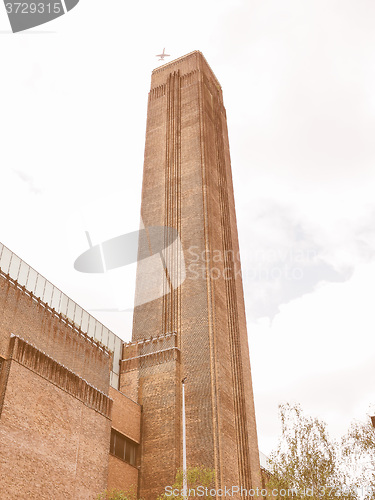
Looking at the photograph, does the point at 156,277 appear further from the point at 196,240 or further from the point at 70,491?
the point at 70,491

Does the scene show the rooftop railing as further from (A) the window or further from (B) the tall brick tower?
(A) the window

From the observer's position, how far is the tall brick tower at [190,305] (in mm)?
29344

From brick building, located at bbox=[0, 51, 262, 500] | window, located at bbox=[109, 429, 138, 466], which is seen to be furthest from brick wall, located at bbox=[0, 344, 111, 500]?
window, located at bbox=[109, 429, 138, 466]

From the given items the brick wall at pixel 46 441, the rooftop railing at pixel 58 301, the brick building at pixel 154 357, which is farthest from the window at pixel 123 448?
the rooftop railing at pixel 58 301

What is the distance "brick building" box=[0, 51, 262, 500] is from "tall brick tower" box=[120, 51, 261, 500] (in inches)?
3.6

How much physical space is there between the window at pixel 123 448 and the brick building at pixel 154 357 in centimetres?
8

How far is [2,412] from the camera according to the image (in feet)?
66.9

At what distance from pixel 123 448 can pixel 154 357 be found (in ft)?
20.2

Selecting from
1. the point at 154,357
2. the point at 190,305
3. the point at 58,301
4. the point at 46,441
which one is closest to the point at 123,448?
the point at 154,357

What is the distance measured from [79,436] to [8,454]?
458cm

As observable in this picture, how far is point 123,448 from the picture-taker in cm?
2836

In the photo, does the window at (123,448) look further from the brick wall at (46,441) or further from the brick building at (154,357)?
the brick wall at (46,441)

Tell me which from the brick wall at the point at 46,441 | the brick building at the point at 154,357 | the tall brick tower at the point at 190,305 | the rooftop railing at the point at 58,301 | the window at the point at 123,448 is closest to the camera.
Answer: the brick wall at the point at 46,441

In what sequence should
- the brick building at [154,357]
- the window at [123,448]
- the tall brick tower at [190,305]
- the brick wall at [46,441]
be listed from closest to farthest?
the brick wall at [46,441]
the brick building at [154,357]
the window at [123,448]
the tall brick tower at [190,305]
